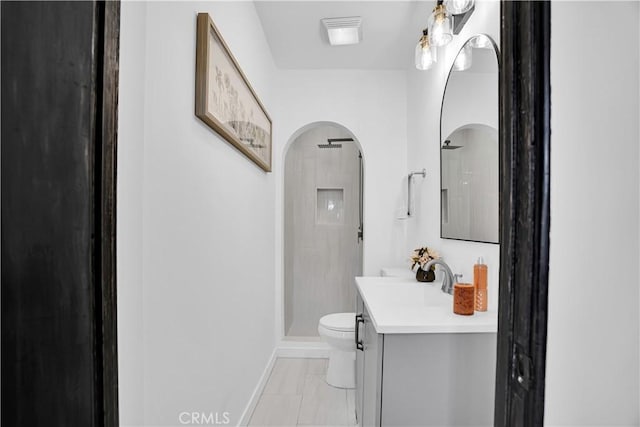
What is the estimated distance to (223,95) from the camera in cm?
158

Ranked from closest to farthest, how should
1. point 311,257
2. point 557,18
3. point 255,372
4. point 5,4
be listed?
point 5,4
point 557,18
point 255,372
point 311,257

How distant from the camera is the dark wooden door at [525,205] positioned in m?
0.54

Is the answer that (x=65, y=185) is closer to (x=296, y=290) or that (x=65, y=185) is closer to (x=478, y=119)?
(x=478, y=119)

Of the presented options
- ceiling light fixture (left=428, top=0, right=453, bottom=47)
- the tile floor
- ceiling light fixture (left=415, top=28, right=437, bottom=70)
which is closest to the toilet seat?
the tile floor

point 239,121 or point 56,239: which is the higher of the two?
point 239,121

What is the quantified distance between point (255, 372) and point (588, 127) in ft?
7.36

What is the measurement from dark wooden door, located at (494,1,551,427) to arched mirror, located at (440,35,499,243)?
37.7 inches

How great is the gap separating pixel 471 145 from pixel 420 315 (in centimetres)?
82

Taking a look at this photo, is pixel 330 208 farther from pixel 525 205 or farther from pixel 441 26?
pixel 525 205

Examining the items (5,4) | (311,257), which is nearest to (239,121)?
(5,4)

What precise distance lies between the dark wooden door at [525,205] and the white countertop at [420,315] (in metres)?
0.63

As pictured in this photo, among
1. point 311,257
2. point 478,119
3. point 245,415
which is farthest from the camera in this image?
point 311,257

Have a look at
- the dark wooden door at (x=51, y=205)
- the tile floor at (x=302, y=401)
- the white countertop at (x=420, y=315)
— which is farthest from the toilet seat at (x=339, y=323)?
the dark wooden door at (x=51, y=205)

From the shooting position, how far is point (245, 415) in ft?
6.66
